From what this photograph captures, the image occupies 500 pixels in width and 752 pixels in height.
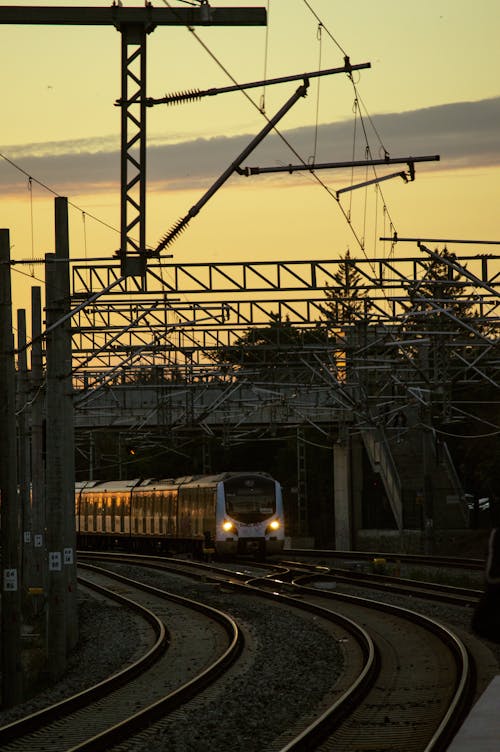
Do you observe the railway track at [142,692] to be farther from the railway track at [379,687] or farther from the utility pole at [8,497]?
the utility pole at [8,497]

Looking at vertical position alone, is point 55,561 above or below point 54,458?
below

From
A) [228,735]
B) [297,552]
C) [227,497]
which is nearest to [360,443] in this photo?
[297,552]

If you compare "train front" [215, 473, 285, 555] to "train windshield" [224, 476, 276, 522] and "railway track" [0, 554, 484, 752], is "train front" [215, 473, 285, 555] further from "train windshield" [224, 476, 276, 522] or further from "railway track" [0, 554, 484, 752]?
"railway track" [0, 554, 484, 752]

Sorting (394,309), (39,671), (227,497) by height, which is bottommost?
(39,671)

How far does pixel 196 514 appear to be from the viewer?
46625 mm

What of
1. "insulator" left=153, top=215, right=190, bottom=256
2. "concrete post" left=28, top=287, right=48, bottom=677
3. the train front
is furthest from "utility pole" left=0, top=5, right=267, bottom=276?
the train front

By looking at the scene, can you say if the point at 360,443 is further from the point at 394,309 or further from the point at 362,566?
the point at 394,309

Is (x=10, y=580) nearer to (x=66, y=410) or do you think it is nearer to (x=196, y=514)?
(x=66, y=410)

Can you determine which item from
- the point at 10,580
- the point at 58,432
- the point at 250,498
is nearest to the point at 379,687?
the point at 10,580

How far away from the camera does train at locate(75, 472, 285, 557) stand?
44.1m

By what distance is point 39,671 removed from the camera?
72.3 feet

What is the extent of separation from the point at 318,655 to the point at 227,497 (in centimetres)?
2333

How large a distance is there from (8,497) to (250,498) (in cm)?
2586

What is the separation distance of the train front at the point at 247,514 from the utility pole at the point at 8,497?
2492cm
